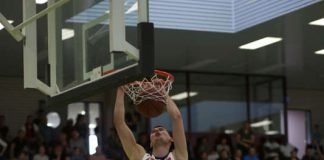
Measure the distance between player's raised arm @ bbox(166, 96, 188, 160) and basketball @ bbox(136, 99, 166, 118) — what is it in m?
0.08


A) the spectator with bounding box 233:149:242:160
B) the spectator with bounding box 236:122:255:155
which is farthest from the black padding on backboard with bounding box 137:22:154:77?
the spectator with bounding box 236:122:255:155

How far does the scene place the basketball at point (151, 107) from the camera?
6.18 m

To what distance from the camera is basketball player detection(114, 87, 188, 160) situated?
6324 mm

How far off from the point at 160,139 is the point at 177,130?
19 centimetres

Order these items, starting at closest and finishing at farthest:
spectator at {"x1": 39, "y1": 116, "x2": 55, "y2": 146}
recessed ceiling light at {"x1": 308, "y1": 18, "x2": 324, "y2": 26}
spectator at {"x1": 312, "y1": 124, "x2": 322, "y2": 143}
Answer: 1. recessed ceiling light at {"x1": 308, "y1": 18, "x2": 324, "y2": 26}
2. spectator at {"x1": 39, "y1": 116, "x2": 55, "y2": 146}
3. spectator at {"x1": 312, "y1": 124, "x2": 322, "y2": 143}

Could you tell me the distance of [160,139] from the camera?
644 centimetres

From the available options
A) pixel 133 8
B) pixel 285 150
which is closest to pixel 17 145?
pixel 285 150

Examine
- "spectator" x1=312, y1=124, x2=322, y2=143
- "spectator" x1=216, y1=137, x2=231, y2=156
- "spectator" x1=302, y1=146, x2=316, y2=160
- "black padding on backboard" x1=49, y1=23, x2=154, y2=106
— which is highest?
"black padding on backboard" x1=49, y1=23, x2=154, y2=106

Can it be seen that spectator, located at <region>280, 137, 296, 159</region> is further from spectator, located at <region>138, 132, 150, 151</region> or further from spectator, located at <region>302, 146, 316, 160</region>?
spectator, located at <region>138, 132, 150, 151</region>

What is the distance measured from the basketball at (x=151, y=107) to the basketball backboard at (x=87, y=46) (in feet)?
1.66

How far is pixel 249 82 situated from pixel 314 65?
7.27ft

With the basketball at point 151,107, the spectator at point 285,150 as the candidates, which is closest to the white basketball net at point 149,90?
the basketball at point 151,107

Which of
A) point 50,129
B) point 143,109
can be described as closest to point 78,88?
point 143,109

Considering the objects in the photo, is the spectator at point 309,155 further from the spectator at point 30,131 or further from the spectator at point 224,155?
the spectator at point 30,131
